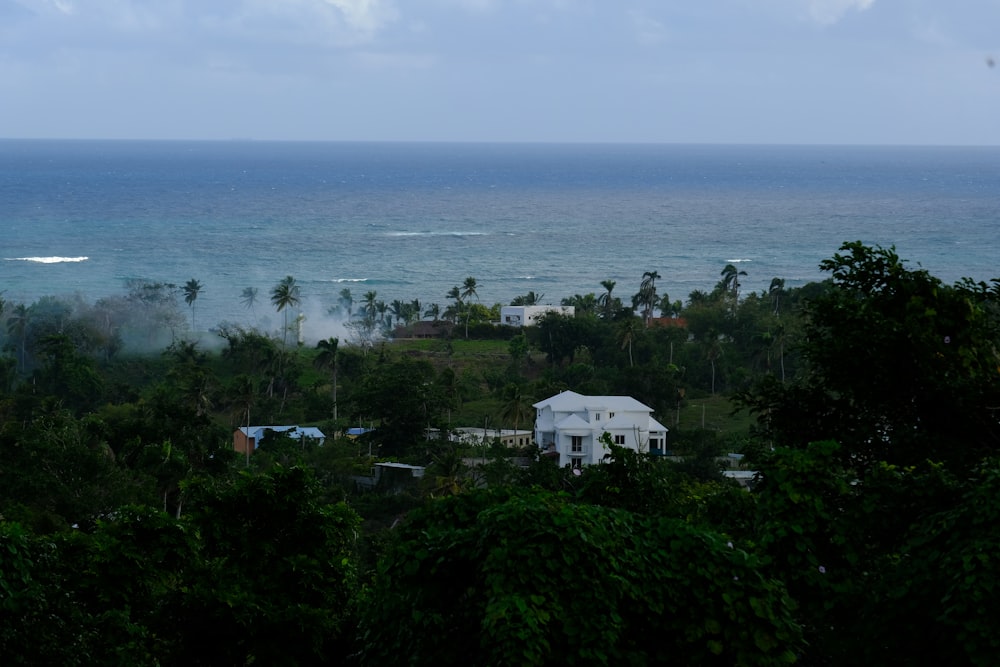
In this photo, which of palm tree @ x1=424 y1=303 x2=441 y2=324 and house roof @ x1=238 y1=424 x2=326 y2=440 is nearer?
house roof @ x1=238 y1=424 x2=326 y2=440

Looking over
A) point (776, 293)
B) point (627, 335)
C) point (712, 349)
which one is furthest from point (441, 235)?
point (712, 349)

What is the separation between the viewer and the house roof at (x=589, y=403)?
39344 millimetres

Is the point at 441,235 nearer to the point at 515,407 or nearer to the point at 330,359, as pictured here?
the point at 330,359

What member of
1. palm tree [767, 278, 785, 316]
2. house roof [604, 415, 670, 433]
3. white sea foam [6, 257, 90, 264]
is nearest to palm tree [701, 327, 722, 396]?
palm tree [767, 278, 785, 316]

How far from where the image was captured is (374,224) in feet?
414

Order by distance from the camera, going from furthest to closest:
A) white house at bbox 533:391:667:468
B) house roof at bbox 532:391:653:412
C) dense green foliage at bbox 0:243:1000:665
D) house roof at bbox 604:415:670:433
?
1. house roof at bbox 532:391:653:412
2. house roof at bbox 604:415:670:433
3. white house at bbox 533:391:667:468
4. dense green foliage at bbox 0:243:1000:665

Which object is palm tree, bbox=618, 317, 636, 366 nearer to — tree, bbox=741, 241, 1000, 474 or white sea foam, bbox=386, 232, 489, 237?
tree, bbox=741, 241, 1000, 474

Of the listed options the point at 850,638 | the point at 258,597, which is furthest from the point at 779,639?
the point at 258,597

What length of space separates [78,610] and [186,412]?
2229cm

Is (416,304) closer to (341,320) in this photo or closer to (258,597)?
(341,320)

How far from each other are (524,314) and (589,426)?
26.9m

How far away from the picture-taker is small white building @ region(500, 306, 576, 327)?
2515 inches

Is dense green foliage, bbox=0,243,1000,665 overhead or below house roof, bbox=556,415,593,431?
overhead

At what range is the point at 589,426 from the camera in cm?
3809
